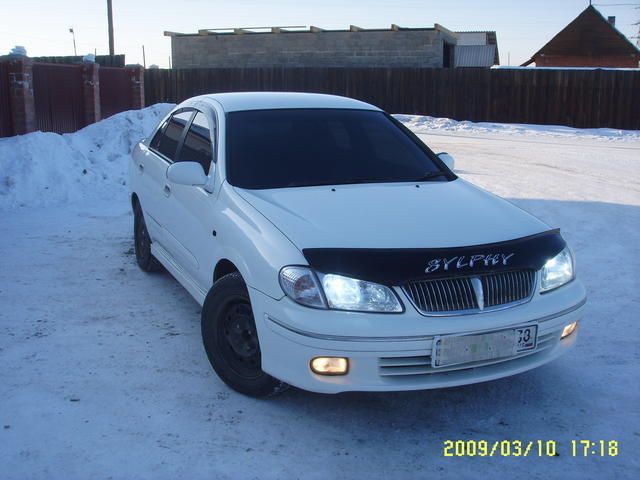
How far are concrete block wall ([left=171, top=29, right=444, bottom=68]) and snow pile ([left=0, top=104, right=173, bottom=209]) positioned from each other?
2034cm

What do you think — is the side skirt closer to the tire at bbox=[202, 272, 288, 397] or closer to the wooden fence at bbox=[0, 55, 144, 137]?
the tire at bbox=[202, 272, 288, 397]

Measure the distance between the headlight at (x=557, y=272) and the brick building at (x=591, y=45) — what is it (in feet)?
145

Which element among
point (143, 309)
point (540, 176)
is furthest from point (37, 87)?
point (143, 309)

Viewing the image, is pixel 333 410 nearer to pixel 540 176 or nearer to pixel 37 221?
pixel 37 221

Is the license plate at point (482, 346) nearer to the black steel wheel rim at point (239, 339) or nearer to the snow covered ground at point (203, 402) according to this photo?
the snow covered ground at point (203, 402)

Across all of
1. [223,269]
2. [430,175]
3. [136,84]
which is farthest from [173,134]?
[136,84]

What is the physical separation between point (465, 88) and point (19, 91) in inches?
607

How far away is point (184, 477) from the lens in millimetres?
3146

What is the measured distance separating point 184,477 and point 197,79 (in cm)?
2618

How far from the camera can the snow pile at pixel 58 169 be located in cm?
980

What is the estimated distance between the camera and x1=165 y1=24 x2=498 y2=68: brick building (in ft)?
100

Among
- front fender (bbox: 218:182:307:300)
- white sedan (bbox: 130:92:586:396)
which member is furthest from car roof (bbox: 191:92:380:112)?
front fender (bbox: 218:182:307:300)

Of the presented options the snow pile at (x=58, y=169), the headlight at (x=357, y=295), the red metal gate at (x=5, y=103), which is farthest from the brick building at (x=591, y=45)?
the headlight at (x=357, y=295)

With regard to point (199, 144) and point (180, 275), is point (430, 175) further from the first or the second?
point (180, 275)
